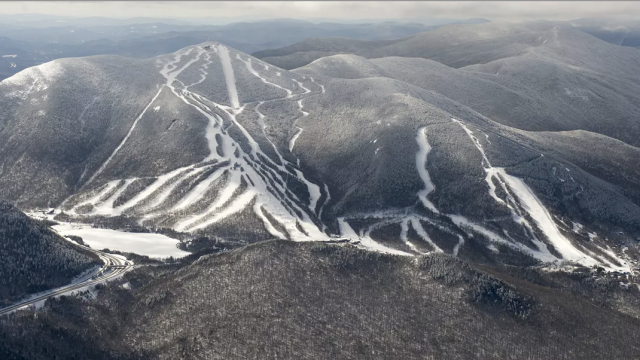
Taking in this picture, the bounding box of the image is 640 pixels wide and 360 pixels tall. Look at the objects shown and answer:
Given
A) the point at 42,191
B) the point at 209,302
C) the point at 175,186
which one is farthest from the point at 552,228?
the point at 42,191

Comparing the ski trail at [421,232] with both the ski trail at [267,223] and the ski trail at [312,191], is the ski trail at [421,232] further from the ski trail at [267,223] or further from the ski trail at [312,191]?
the ski trail at [267,223]

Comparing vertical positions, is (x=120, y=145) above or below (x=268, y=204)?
above

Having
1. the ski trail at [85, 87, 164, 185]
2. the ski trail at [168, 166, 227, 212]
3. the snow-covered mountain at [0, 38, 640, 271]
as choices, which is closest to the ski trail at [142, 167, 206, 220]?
the snow-covered mountain at [0, 38, 640, 271]

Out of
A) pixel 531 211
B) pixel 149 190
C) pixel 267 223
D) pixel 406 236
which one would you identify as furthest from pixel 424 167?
pixel 149 190

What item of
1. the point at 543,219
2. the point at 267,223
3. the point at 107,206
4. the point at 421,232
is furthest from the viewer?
the point at 107,206

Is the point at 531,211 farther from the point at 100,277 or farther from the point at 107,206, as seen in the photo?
the point at 107,206

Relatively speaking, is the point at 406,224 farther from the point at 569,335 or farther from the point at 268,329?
the point at 268,329
